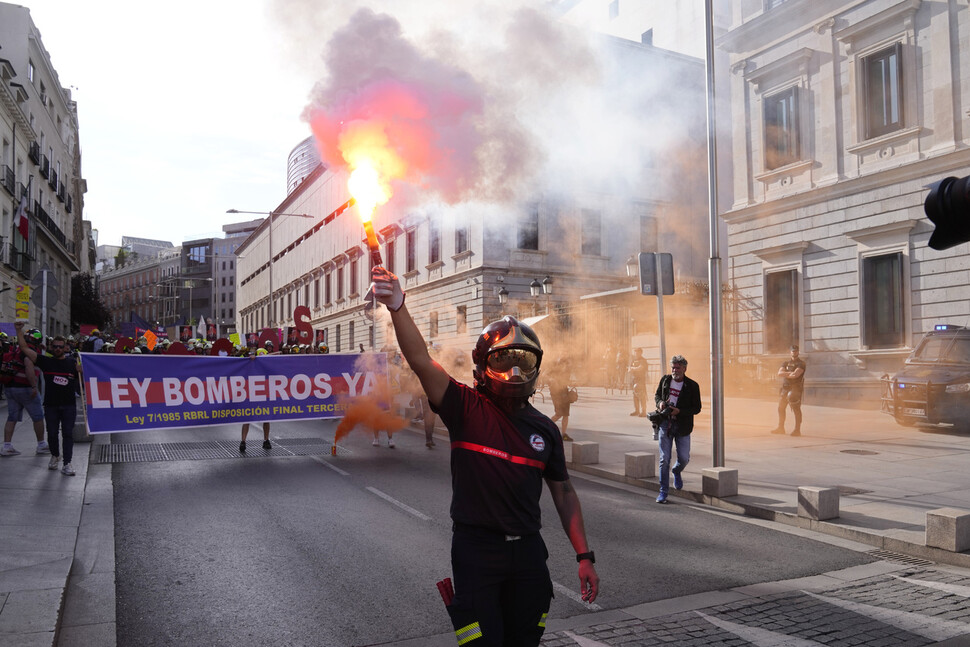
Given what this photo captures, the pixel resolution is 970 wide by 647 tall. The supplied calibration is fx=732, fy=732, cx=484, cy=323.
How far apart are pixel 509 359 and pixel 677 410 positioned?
244 inches

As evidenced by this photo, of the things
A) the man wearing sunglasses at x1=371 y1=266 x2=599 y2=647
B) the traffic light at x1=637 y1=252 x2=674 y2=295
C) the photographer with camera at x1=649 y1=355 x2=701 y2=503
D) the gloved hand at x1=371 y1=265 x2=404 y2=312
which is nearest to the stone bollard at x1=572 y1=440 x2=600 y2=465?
the photographer with camera at x1=649 y1=355 x2=701 y2=503

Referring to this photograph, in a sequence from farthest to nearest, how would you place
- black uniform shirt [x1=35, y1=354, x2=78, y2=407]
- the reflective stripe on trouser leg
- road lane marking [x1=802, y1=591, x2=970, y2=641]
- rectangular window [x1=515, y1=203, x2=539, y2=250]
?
rectangular window [x1=515, y1=203, x2=539, y2=250], black uniform shirt [x1=35, y1=354, x2=78, y2=407], road lane marking [x1=802, y1=591, x2=970, y2=641], the reflective stripe on trouser leg

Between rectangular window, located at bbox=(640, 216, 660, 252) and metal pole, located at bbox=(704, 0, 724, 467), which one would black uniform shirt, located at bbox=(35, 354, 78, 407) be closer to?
metal pole, located at bbox=(704, 0, 724, 467)

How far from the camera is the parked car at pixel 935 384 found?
44.7 feet

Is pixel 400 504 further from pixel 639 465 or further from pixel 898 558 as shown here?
pixel 898 558

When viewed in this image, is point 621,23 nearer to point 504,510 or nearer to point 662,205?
point 662,205

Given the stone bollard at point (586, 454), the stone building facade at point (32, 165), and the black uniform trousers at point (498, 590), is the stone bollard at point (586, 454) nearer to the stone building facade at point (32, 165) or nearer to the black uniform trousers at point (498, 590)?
the black uniform trousers at point (498, 590)

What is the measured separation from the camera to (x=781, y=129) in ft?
67.5

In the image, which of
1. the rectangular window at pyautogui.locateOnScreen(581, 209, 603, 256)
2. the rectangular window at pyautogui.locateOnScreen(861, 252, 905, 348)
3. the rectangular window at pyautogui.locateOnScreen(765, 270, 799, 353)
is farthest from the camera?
the rectangular window at pyautogui.locateOnScreen(765, 270, 799, 353)

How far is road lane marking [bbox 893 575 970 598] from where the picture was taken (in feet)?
17.2

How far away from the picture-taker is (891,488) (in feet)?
28.8

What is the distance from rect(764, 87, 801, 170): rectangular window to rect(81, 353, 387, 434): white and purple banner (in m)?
13.6

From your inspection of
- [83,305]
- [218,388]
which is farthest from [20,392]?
[83,305]

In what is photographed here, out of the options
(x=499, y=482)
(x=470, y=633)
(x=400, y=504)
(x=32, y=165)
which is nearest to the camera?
(x=470, y=633)
